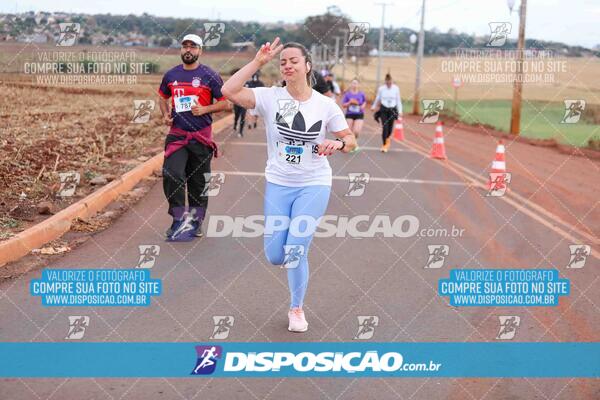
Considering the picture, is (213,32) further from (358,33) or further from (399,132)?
(399,132)

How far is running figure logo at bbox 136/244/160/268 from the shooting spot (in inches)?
328

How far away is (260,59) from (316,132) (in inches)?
28.1

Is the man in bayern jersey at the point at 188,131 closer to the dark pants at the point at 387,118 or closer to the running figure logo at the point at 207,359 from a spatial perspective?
the running figure logo at the point at 207,359

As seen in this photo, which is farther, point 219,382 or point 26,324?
point 26,324

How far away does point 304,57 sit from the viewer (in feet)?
20.4

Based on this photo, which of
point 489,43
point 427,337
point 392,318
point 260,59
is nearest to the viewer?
point 260,59

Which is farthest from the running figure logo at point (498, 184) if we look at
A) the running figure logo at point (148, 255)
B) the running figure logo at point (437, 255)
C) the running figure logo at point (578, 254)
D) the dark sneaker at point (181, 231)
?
the running figure logo at point (148, 255)

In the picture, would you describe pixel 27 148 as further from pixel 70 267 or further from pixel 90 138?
pixel 70 267

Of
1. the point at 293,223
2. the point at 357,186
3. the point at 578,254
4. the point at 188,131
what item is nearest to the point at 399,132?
the point at 357,186

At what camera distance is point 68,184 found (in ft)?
38.3

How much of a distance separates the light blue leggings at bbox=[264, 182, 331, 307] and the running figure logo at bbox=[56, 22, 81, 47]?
8.72 metres

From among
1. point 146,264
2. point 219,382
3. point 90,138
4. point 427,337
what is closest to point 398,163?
point 90,138

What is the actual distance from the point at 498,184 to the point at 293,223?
896 centimetres

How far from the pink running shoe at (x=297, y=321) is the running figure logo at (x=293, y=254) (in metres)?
0.33
